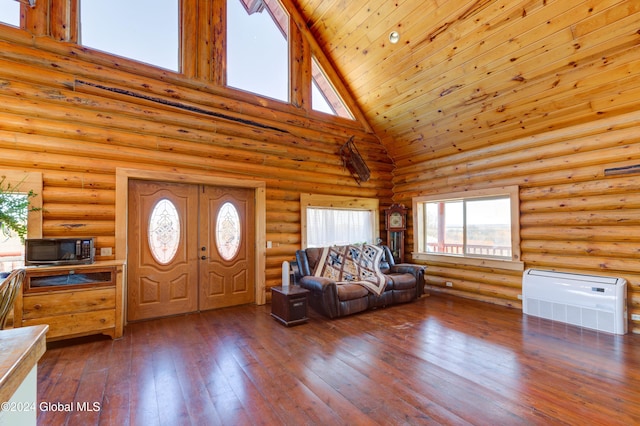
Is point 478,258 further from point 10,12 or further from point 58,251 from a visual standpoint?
point 10,12

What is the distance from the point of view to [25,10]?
3555 mm

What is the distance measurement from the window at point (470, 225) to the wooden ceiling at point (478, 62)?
0.98 meters

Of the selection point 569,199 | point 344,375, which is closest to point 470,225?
point 569,199

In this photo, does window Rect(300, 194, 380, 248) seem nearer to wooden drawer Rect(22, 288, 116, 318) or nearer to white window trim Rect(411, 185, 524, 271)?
white window trim Rect(411, 185, 524, 271)

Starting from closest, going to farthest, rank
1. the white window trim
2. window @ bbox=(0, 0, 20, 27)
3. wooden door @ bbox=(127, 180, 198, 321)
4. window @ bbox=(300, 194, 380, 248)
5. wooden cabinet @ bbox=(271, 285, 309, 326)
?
1. window @ bbox=(0, 0, 20, 27)
2. wooden cabinet @ bbox=(271, 285, 309, 326)
3. wooden door @ bbox=(127, 180, 198, 321)
4. the white window trim
5. window @ bbox=(300, 194, 380, 248)

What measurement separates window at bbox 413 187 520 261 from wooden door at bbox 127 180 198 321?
4486 mm

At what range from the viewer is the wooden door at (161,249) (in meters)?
4.27

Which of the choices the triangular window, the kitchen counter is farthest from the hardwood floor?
the triangular window

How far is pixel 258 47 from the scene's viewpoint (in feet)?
17.3

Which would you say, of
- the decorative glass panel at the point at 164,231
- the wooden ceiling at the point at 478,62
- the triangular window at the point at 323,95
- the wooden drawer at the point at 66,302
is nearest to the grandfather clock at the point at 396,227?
the wooden ceiling at the point at 478,62

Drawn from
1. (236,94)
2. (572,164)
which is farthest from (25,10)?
(572,164)

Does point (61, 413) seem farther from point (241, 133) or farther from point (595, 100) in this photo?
point (595, 100)

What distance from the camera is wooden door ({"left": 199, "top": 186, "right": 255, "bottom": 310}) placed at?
481 centimetres

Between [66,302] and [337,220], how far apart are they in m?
4.36
